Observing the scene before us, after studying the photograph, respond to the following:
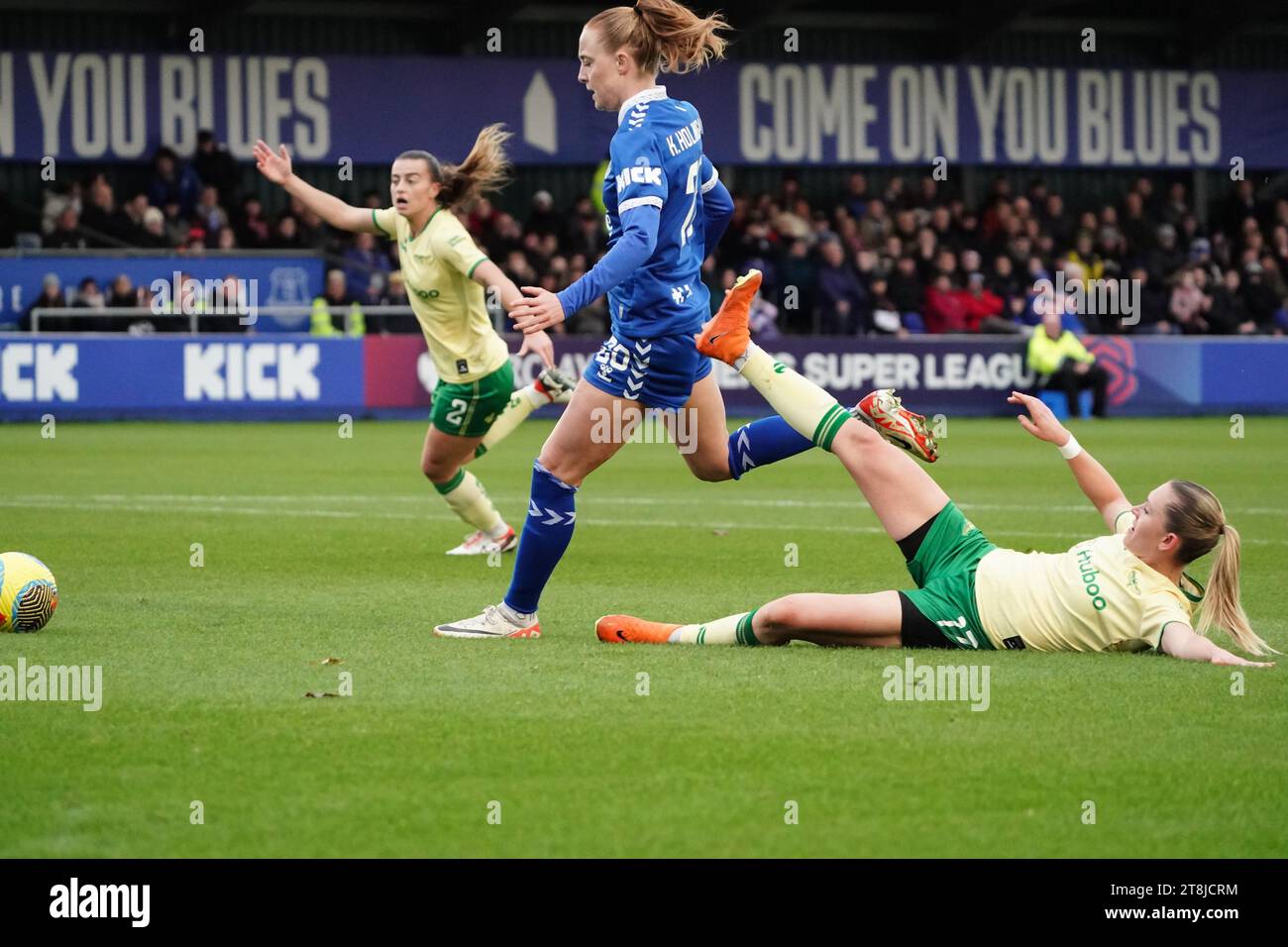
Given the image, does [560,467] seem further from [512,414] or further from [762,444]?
[512,414]

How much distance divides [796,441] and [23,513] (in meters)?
6.85

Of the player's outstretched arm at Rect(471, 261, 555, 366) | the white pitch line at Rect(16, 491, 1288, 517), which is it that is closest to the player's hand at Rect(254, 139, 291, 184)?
the player's outstretched arm at Rect(471, 261, 555, 366)

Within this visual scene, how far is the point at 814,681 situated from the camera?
19.8 ft

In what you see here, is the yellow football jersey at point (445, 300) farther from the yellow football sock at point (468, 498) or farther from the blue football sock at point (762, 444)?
the blue football sock at point (762, 444)

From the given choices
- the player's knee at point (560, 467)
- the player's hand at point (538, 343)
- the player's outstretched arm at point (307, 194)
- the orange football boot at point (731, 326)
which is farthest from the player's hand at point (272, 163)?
the orange football boot at point (731, 326)

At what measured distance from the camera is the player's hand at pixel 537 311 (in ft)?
20.2

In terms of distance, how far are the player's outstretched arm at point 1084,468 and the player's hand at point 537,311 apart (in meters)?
1.76

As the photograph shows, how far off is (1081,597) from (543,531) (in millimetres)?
1988

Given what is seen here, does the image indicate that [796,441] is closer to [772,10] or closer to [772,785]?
[772,785]

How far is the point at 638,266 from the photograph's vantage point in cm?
647

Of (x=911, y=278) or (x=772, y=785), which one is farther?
(x=911, y=278)

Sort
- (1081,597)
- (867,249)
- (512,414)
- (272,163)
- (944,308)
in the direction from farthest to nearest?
1. (867,249)
2. (944,308)
3. (512,414)
4. (272,163)
5. (1081,597)

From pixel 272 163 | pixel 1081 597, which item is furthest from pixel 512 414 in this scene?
pixel 1081 597
